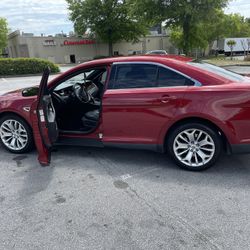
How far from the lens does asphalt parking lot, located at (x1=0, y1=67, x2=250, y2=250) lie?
2.37 m

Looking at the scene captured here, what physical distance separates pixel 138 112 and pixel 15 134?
2.14m

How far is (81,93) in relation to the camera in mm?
4914

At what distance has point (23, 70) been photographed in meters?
21.6

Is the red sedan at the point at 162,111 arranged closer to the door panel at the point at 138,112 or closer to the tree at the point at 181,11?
the door panel at the point at 138,112

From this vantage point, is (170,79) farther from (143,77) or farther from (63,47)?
(63,47)

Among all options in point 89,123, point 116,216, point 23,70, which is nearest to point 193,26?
point 23,70

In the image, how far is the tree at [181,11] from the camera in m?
19.6

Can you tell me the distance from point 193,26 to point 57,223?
22397 millimetres

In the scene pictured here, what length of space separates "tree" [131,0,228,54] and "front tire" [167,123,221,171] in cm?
1826

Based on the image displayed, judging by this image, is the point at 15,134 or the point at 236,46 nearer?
the point at 15,134

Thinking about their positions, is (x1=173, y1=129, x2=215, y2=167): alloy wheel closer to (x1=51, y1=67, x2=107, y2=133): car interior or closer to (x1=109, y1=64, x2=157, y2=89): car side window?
(x1=109, y1=64, x2=157, y2=89): car side window

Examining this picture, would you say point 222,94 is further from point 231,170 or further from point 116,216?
point 116,216

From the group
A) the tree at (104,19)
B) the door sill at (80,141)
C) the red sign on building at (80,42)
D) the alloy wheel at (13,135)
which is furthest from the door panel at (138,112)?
the red sign on building at (80,42)

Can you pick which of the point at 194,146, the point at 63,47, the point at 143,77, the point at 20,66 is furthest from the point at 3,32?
the point at 194,146
